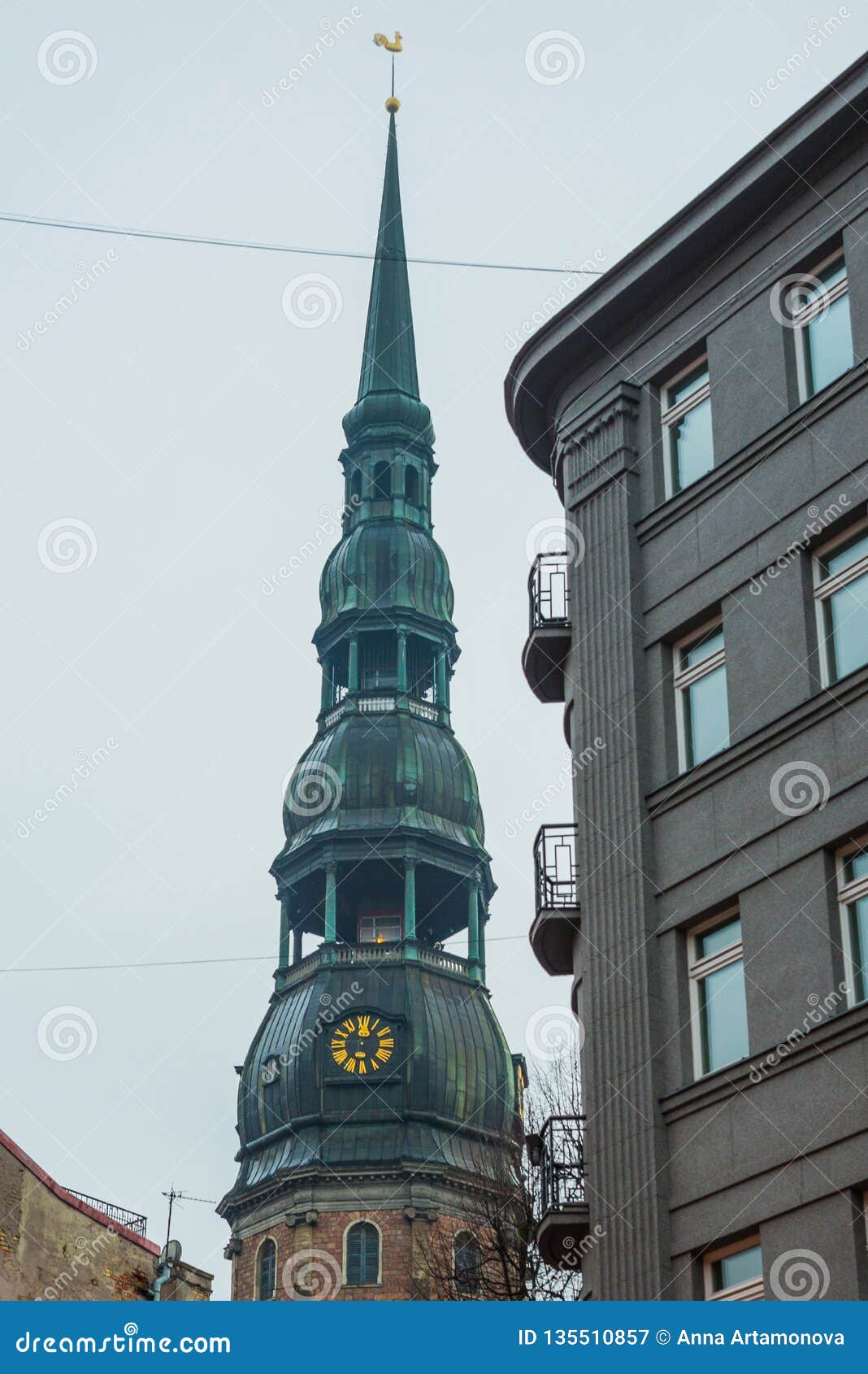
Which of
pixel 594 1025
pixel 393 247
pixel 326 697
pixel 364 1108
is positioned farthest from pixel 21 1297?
pixel 393 247

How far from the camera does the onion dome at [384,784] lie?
271ft

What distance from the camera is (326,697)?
288ft

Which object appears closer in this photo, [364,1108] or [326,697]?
[364,1108]

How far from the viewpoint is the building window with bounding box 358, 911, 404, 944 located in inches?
3346

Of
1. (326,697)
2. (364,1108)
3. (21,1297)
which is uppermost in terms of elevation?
(326,697)

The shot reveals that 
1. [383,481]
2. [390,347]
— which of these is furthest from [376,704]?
[390,347]

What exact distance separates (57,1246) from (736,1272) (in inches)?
1027

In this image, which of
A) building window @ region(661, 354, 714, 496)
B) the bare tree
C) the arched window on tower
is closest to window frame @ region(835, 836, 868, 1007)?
building window @ region(661, 354, 714, 496)

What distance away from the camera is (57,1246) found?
46469 mm

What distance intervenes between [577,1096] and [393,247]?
56.9 meters

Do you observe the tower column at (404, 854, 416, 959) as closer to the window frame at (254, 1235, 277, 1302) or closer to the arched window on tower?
the window frame at (254, 1235, 277, 1302)

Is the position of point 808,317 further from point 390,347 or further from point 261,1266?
point 390,347

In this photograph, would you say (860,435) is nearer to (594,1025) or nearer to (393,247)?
(594,1025)

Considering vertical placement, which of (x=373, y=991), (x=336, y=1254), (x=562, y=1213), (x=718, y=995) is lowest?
(x=562, y=1213)
